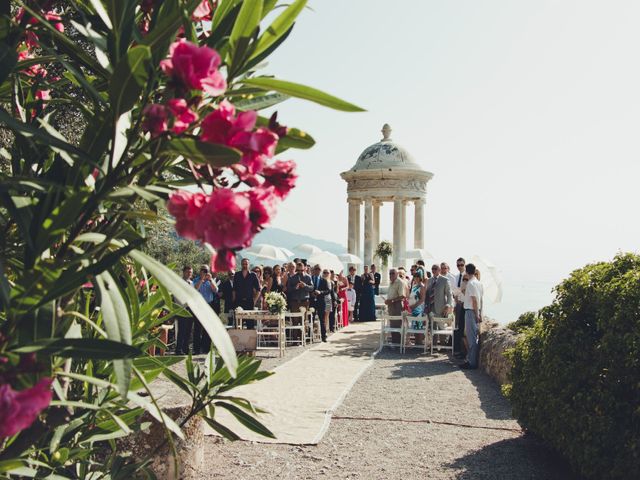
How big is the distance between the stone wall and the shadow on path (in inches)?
108

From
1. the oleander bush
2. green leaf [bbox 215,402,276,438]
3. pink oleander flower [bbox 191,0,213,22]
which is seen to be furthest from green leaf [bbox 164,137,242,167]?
green leaf [bbox 215,402,276,438]

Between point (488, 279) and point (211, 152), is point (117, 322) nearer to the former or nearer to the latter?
point (211, 152)

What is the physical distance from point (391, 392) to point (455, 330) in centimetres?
412

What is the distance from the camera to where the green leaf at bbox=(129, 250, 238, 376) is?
4.07 feet

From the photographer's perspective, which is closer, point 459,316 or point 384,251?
point 459,316

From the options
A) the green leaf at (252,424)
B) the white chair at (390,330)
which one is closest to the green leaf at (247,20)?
the green leaf at (252,424)

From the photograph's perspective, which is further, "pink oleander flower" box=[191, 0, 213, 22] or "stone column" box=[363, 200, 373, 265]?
"stone column" box=[363, 200, 373, 265]

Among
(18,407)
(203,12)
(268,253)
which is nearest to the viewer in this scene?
(18,407)

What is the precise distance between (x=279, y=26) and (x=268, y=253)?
18.5 meters

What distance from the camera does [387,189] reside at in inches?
1077

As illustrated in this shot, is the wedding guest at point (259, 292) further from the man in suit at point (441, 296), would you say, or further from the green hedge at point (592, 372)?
the green hedge at point (592, 372)

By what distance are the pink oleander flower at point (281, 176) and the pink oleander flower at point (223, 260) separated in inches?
6.5

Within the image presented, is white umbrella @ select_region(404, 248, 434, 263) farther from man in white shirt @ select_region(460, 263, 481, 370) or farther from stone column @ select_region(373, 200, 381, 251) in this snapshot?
man in white shirt @ select_region(460, 263, 481, 370)

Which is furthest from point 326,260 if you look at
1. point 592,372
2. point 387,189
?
point 592,372
